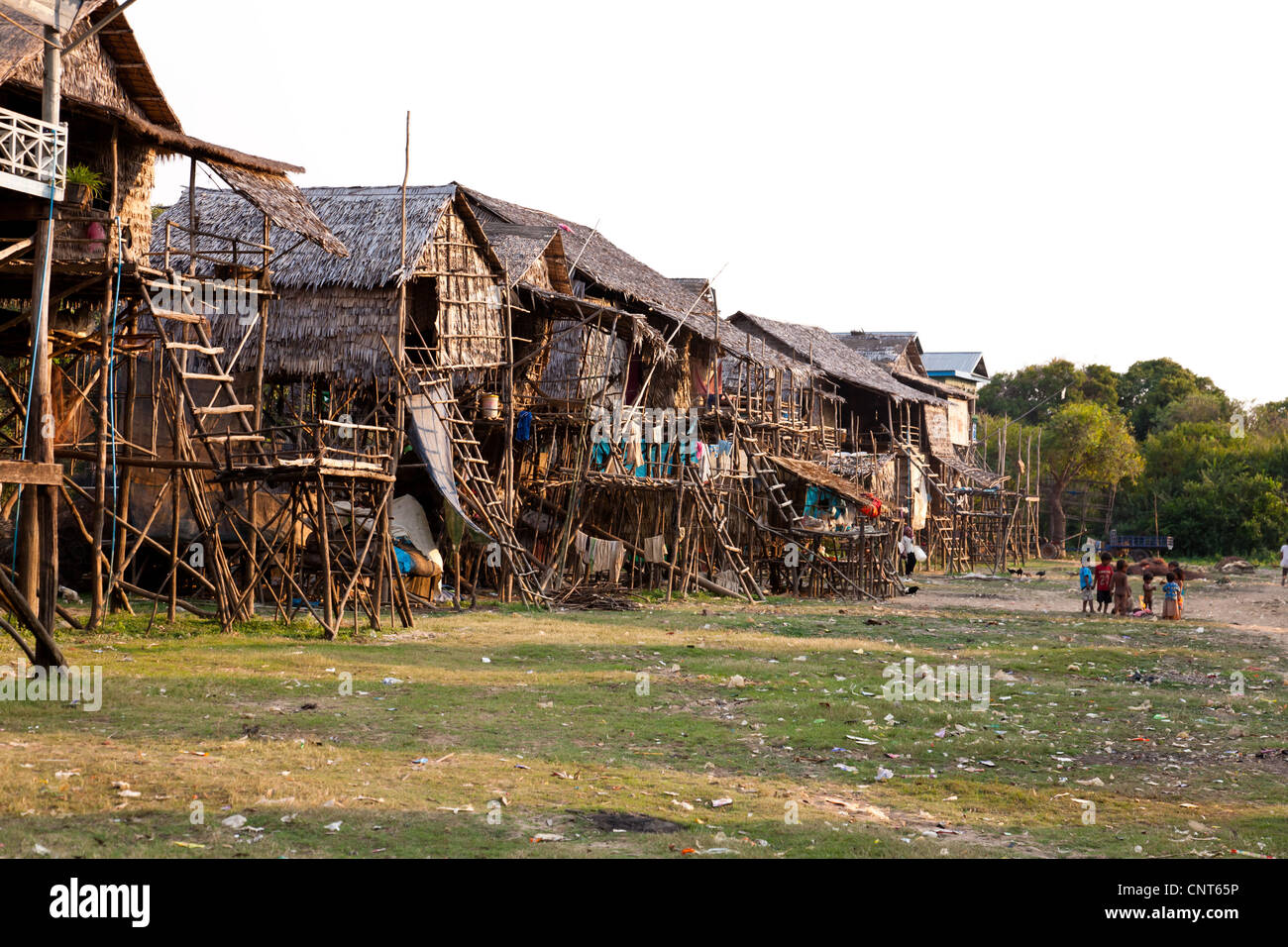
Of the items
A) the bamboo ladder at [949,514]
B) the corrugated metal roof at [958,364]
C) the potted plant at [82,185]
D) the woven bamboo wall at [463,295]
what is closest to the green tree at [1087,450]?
the corrugated metal roof at [958,364]

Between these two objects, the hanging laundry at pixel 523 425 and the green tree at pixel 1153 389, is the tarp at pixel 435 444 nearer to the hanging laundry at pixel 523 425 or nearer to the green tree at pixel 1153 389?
the hanging laundry at pixel 523 425

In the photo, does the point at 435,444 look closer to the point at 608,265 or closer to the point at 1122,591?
the point at 608,265

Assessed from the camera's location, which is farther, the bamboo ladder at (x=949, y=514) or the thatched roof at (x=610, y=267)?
the bamboo ladder at (x=949, y=514)

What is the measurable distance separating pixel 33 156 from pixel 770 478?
1933 cm

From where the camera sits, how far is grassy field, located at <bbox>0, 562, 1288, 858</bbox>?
6.96 meters

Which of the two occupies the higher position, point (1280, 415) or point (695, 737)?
point (1280, 415)

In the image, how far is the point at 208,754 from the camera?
334 inches

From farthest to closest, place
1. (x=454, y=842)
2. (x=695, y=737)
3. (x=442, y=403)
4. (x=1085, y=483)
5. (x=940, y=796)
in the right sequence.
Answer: (x=1085, y=483) → (x=442, y=403) → (x=695, y=737) → (x=940, y=796) → (x=454, y=842)

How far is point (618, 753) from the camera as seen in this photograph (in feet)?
30.9

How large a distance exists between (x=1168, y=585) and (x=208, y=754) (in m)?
19.2

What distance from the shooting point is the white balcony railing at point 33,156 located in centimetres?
1176

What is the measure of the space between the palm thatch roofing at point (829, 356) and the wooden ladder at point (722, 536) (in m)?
14.6
